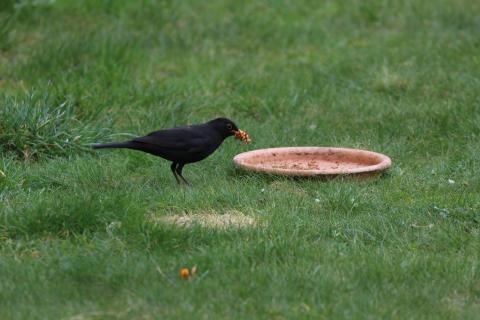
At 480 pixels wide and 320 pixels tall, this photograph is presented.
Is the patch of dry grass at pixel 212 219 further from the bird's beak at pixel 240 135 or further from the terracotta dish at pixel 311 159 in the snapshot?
the bird's beak at pixel 240 135

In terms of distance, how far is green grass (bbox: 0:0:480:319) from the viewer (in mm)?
4723

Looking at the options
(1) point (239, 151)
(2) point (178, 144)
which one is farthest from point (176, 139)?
(1) point (239, 151)

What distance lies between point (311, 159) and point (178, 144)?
4.06ft

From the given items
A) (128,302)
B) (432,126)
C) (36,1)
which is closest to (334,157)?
(432,126)

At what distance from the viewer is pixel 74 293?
466cm

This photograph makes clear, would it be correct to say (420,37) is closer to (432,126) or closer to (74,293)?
(432,126)

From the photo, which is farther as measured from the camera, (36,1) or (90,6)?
(90,6)

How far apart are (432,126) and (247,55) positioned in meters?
2.97

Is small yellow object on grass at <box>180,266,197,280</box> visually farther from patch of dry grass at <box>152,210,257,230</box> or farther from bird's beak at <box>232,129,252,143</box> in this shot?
bird's beak at <box>232,129,252,143</box>

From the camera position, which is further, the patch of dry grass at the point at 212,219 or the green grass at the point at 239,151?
the patch of dry grass at the point at 212,219

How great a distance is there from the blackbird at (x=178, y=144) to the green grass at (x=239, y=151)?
0.20 metres

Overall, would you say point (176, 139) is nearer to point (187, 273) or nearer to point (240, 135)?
point (240, 135)

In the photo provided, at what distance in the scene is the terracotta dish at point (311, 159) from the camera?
7266 mm

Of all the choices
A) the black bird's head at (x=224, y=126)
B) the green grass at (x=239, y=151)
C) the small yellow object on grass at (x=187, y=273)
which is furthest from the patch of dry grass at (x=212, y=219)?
the black bird's head at (x=224, y=126)
